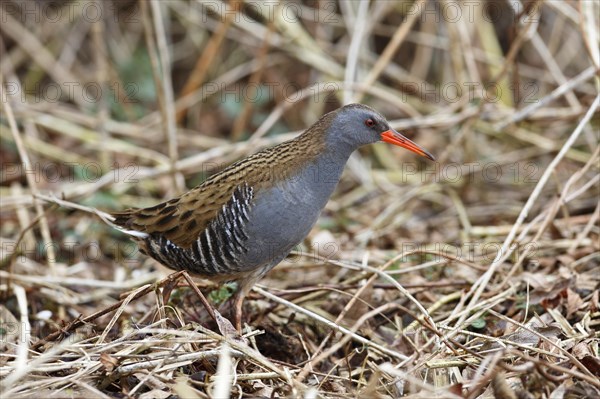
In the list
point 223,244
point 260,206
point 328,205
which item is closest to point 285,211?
point 260,206

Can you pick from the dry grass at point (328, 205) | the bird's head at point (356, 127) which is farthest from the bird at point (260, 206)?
the dry grass at point (328, 205)

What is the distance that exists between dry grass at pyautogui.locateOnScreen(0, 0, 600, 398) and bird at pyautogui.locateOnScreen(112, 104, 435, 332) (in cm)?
24

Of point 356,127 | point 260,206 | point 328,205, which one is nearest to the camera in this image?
point 260,206

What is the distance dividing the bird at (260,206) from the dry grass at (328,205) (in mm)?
244

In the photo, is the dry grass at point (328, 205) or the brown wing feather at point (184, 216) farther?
the brown wing feather at point (184, 216)

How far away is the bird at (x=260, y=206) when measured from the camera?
3508 millimetres

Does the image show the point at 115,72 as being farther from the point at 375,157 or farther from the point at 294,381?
the point at 294,381

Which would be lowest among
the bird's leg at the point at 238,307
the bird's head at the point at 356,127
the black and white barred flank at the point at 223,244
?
the bird's leg at the point at 238,307

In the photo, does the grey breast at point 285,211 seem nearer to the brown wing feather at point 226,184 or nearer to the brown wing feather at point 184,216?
the brown wing feather at point 226,184

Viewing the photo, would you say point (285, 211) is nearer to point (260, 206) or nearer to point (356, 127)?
point (260, 206)

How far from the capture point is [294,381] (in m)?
2.80

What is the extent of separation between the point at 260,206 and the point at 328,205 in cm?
213

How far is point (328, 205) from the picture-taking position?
5.59 metres

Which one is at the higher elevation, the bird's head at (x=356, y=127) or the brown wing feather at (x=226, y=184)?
the bird's head at (x=356, y=127)
